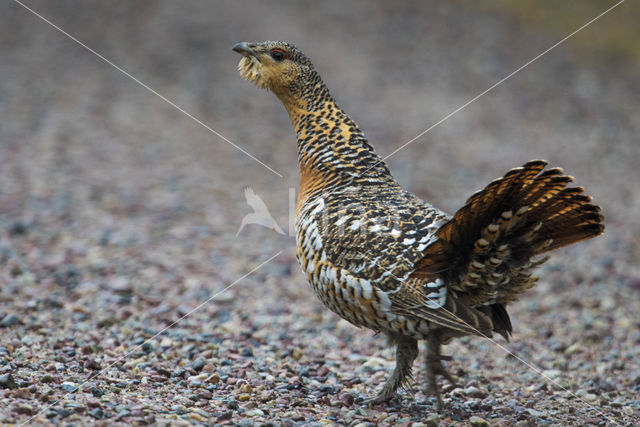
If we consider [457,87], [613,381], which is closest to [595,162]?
[457,87]

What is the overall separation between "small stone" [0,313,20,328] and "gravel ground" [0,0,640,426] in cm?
9

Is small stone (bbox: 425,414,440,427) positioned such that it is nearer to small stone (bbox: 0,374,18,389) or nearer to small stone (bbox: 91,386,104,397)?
small stone (bbox: 91,386,104,397)

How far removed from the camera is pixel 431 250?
14.2 feet

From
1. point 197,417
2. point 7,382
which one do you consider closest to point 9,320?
point 7,382

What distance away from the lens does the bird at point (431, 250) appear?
13.5ft

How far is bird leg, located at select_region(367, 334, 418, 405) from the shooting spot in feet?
16.1

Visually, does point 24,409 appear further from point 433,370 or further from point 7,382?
point 433,370

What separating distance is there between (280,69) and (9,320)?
136 inches

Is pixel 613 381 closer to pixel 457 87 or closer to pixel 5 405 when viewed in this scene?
pixel 5 405

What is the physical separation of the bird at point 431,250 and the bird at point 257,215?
5421 mm

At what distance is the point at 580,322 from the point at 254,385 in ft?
14.3

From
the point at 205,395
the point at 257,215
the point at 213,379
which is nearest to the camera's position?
the point at 205,395

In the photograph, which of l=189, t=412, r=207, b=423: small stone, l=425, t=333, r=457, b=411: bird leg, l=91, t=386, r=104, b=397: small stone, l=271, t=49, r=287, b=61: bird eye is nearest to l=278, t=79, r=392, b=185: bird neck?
l=271, t=49, r=287, b=61: bird eye

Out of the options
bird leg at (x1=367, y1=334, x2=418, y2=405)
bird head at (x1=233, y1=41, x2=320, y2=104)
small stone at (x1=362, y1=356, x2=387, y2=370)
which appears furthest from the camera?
small stone at (x1=362, y1=356, x2=387, y2=370)
